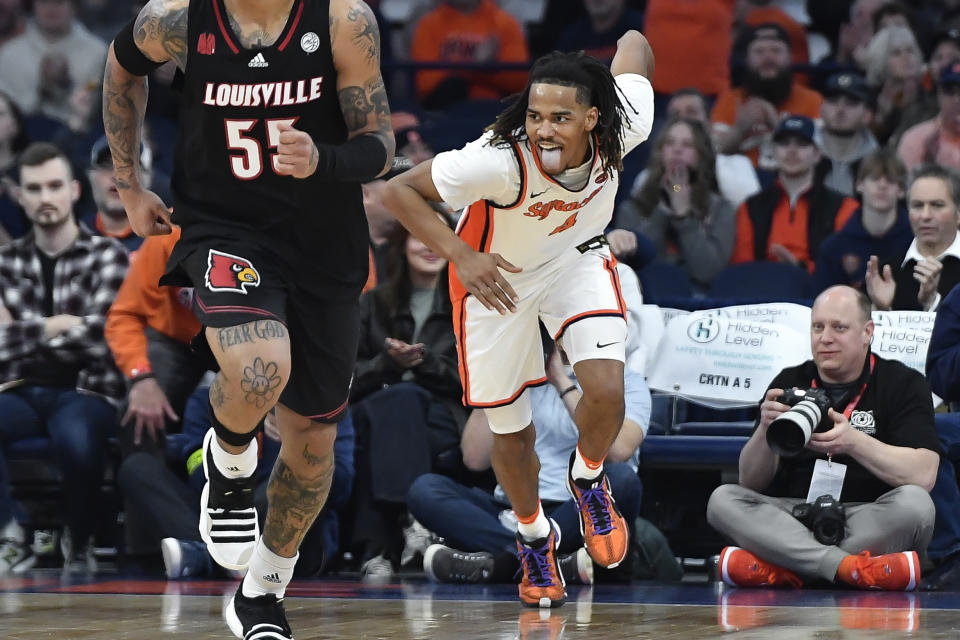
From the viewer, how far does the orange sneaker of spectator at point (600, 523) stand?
5605mm

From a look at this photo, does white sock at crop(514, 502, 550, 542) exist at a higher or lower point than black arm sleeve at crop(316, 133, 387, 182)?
lower

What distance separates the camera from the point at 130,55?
460 centimetres

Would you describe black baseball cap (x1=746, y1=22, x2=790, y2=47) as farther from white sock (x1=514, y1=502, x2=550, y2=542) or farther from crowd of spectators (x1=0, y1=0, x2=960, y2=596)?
white sock (x1=514, y1=502, x2=550, y2=542)

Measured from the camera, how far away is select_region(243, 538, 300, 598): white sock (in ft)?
14.8

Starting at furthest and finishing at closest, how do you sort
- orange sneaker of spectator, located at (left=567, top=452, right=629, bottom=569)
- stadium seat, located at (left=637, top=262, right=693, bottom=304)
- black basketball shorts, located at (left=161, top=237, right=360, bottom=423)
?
stadium seat, located at (left=637, top=262, right=693, bottom=304), orange sneaker of spectator, located at (left=567, top=452, right=629, bottom=569), black basketball shorts, located at (left=161, top=237, right=360, bottom=423)

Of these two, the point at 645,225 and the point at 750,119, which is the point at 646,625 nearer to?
the point at 645,225

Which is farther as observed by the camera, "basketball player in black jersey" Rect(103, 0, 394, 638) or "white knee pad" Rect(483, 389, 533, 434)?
"white knee pad" Rect(483, 389, 533, 434)

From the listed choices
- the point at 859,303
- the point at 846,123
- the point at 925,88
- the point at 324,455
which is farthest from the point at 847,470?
the point at 925,88

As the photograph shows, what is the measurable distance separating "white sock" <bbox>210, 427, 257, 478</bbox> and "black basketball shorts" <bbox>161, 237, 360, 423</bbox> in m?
0.22

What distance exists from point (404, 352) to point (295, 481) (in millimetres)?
2803

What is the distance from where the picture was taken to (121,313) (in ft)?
25.2

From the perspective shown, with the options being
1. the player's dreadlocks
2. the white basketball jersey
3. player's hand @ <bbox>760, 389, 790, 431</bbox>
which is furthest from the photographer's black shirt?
the player's dreadlocks

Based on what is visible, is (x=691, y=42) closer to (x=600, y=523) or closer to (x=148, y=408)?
(x=148, y=408)

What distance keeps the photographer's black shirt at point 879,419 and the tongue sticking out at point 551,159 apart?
80.2 inches
